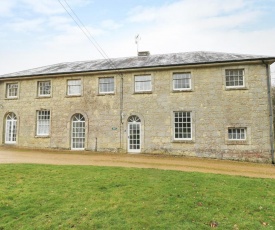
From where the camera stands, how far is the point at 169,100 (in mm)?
15758

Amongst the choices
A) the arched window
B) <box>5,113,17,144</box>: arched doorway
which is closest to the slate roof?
<box>5,113,17,144</box>: arched doorway

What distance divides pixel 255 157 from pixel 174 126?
213 inches

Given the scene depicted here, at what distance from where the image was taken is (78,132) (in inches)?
686

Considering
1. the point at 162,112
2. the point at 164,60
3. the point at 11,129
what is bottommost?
the point at 11,129

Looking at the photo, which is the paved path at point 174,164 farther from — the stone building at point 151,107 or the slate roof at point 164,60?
the slate roof at point 164,60

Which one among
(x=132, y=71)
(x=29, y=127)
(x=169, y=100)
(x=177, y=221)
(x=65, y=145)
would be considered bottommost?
(x=177, y=221)

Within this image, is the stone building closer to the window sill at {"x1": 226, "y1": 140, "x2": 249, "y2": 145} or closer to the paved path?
the window sill at {"x1": 226, "y1": 140, "x2": 249, "y2": 145}

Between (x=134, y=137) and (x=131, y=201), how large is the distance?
10377 millimetres

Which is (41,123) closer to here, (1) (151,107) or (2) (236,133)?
(1) (151,107)

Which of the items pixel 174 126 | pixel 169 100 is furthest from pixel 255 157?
pixel 169 100

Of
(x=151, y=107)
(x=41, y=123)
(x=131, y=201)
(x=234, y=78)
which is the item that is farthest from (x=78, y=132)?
(x=131, y=201)

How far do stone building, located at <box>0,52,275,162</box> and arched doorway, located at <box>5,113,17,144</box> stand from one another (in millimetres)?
86

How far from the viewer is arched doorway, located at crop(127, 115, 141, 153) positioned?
16.2 meters

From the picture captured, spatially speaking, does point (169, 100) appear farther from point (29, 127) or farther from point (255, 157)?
point (29, 127)
